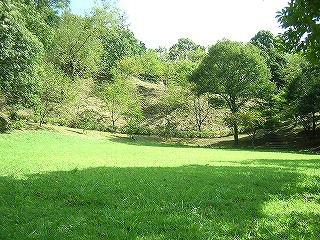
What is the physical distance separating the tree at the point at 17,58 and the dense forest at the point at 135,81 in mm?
74

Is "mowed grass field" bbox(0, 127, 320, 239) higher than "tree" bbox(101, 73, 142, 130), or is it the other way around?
"tree" bbox(101, 73, 142, 130)

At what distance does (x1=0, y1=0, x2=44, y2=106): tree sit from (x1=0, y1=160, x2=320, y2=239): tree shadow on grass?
14.2 meters

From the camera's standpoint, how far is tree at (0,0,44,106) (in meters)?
19.6

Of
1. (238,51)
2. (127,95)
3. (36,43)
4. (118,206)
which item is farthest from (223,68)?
(118,206)

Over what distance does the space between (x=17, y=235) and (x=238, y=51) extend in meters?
34.5

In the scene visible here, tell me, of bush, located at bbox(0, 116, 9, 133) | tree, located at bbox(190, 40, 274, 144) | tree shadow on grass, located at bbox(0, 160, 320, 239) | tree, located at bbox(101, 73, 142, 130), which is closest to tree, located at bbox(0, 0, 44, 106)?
bush, located at bbox(0, 116, 9, 133)

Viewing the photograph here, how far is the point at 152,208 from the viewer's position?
6.12m

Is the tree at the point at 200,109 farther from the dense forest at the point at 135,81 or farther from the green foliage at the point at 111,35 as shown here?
the green foliage at the point at 111,35

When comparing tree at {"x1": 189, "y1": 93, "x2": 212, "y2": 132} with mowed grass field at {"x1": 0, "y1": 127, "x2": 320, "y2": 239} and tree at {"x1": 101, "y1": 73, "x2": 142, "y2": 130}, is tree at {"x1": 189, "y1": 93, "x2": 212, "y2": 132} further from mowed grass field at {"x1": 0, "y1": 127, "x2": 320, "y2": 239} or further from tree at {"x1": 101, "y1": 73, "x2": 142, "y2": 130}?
mowed grass field at {"x1": 0, "y1": 127, "x2": 320, "y2": 239}

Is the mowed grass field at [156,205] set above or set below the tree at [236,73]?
below

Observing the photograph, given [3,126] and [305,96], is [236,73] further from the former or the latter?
[3,126]

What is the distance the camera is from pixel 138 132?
3906cm

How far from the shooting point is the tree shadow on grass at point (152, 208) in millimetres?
4828

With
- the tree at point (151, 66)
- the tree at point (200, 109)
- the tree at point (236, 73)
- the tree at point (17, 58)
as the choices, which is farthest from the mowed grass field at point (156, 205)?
the tree at point (151, 66)
